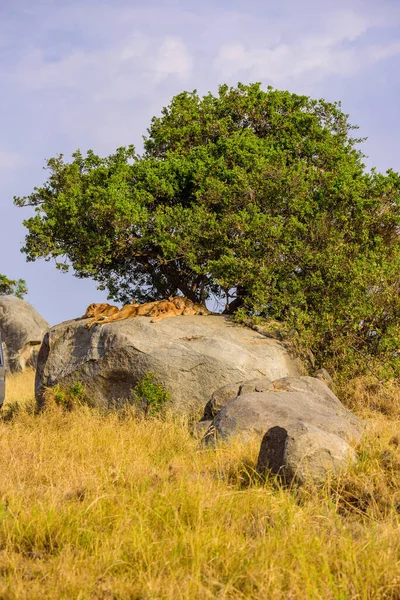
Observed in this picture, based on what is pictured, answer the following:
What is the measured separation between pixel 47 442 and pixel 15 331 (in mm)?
20858

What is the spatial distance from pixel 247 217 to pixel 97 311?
451cm

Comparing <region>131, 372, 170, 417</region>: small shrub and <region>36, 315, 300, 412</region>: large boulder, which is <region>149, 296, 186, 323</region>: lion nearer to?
<region>36, 315, 300, 412</region>: large boulder

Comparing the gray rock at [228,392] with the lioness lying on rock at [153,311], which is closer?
the gray rock at [228,392]

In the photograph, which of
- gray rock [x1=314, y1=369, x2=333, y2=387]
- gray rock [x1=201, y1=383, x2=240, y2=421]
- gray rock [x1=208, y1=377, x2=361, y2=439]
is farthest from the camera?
gray rock [x1=314, y1=369, x2=333, y2=387]

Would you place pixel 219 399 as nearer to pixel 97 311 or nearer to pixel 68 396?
pixel 68 396

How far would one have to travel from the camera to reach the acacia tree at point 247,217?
16.2 metres

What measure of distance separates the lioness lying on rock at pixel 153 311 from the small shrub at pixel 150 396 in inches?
62.8

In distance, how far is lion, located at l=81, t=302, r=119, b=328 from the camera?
1598 centimetres

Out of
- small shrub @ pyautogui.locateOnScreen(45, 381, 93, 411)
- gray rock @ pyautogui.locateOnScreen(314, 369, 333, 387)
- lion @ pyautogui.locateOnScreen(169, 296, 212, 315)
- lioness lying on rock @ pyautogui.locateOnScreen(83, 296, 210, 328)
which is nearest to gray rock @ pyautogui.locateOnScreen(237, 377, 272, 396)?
gray rock @ pyautogui.locateOnScreen(314, 369, 333, 387)

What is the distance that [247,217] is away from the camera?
1652cm

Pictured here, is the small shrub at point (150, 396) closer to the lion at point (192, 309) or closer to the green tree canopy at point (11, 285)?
the lion at point (192, 309)

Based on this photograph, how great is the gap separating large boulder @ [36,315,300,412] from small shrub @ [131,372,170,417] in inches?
5.2

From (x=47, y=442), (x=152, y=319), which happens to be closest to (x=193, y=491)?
(x=47, y=442)

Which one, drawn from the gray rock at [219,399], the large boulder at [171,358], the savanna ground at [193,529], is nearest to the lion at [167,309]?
the large boulder at [171,358]
